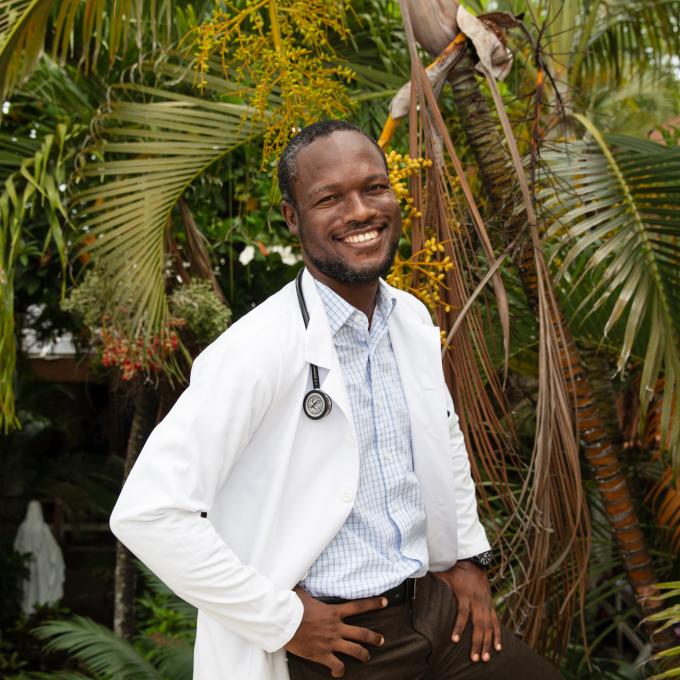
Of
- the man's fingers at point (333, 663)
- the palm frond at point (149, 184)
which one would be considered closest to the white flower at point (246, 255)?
the palm frond at point (149, 184)

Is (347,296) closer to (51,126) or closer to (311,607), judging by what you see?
(311,607)

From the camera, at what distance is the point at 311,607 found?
1.71 meters

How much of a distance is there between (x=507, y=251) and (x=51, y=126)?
277 cm

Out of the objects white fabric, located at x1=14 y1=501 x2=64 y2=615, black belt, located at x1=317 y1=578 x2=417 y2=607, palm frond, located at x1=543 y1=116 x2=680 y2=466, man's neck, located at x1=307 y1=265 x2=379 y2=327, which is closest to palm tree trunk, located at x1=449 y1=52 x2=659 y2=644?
palm frond, located at x1=543 y1=116 x2=680 y2=466

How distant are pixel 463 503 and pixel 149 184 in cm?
176

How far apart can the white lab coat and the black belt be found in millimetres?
172

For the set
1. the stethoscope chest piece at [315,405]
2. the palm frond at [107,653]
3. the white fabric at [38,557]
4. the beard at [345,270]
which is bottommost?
the white fabric at [38,557]

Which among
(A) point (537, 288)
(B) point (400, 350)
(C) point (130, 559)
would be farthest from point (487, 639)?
(C) point (130, 559)

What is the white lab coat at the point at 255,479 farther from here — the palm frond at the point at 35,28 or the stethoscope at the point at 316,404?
the palm frond at the point at 35,28

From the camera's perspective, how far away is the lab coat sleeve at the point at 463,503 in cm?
209

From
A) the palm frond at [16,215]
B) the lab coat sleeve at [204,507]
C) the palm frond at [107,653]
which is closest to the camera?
the lab coat sleeve at [204,507]

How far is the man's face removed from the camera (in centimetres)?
184

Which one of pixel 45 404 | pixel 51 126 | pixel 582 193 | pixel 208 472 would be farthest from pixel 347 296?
pixel 45 404

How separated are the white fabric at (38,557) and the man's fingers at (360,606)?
5.52 m
